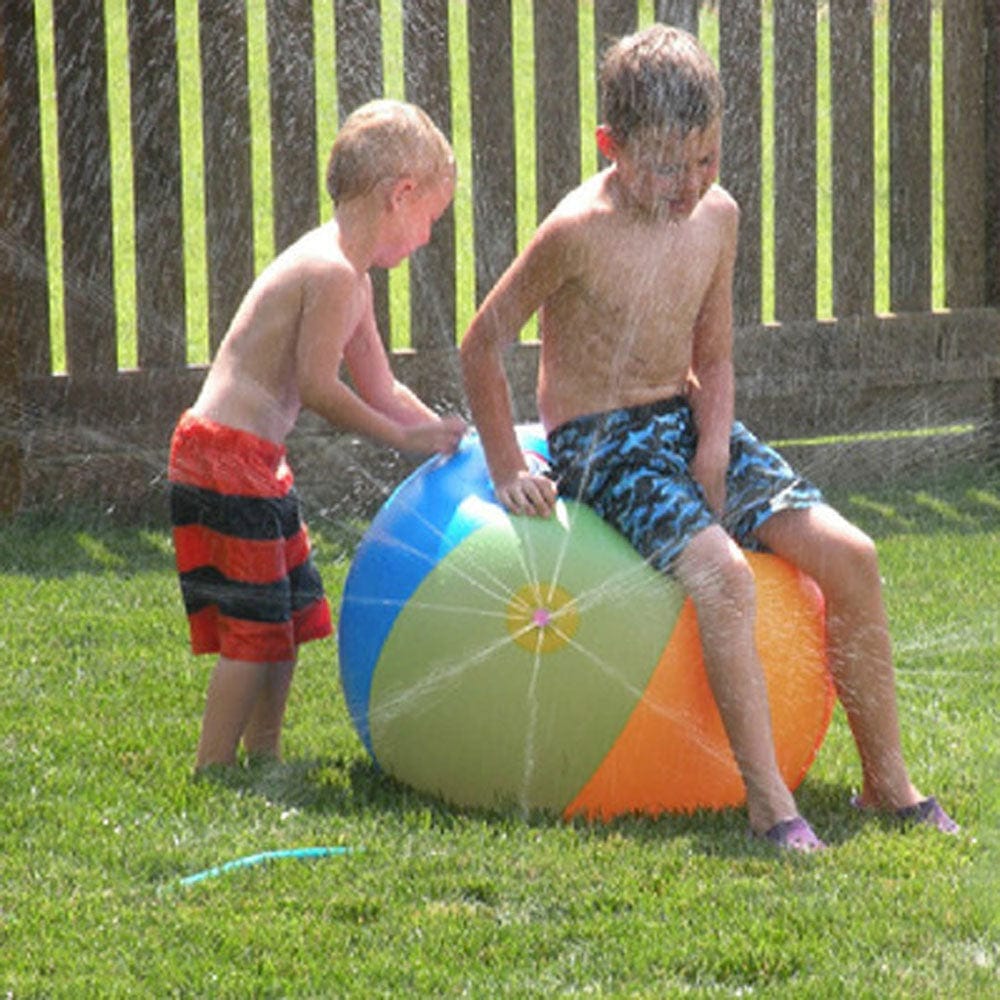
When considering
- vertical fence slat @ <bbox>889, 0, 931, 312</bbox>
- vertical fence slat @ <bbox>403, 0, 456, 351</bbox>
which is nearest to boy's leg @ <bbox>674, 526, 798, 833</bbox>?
vertical fence slat @ <bbox>403, 0, 456, 351</bbox>

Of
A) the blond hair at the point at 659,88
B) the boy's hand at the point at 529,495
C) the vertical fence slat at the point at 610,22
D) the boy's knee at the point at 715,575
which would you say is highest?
the vertical fence slat at the point at 610,22

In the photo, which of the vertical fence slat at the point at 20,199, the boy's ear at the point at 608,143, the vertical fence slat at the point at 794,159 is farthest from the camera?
the vertical fence slat at the point at 794,159

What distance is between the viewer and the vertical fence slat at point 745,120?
6.81 meters

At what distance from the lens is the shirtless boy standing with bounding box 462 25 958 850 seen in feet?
11.7

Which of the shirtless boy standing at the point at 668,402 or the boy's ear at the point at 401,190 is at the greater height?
the boy's ear at the point at 401,190

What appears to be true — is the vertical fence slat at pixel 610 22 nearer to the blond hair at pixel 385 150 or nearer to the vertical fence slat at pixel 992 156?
the vertical fence slat at pixel 992 156

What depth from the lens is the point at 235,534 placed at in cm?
391

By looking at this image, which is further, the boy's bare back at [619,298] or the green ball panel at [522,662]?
the boy's bare back at [619,298]

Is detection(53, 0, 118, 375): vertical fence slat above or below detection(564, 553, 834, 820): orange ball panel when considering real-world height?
above

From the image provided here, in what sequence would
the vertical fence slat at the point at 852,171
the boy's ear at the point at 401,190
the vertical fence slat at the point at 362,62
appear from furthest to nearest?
the vertical fence slat at the point at 852,171, the vertical fence slat at the point at 362,62, the boy's ear at the point at 401,190

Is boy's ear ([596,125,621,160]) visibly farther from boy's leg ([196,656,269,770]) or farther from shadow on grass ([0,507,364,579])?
shadow on grass ([0,507,364,579])

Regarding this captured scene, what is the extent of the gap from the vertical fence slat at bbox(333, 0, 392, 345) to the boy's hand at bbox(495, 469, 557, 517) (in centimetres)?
276

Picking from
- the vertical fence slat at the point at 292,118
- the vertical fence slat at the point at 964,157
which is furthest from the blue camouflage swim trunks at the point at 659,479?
the vertical fence slat at the point at 964,157

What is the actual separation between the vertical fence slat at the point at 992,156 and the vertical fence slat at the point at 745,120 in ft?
2.80
